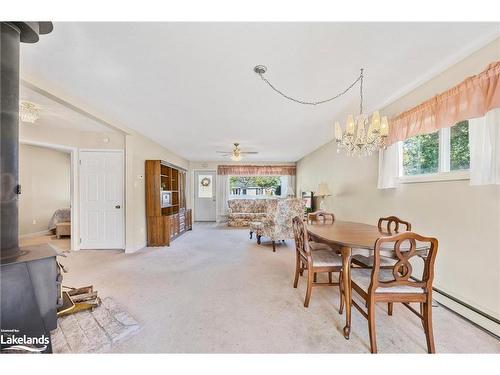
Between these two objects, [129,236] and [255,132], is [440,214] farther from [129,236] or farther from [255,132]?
[129,236]

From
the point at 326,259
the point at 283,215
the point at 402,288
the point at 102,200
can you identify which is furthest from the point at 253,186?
the point at 402,288

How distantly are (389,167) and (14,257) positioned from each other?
365 cm

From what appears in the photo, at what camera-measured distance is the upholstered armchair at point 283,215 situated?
399cm

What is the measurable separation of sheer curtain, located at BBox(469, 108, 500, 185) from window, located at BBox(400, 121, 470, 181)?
0.23m

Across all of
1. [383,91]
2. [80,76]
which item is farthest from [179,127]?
[383,91]

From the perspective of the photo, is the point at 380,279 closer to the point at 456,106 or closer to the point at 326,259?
the point at 326,259

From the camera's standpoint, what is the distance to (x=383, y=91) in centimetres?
242

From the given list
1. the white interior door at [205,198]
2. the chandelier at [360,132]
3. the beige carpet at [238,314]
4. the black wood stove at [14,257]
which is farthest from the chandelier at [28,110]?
the white interior door at [205,198]

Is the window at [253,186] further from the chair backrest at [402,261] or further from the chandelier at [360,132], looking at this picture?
the chair backrest at [402,261]

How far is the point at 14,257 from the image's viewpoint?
4.13 feet

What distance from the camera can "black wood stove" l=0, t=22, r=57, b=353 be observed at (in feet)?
3.99

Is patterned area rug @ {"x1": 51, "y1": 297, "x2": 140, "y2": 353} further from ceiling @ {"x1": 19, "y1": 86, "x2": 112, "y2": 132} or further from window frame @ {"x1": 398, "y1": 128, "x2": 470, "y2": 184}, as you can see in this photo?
window frame @ {"x1": 398, "y1": 128, "x2": 470, "y2": 184}
